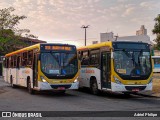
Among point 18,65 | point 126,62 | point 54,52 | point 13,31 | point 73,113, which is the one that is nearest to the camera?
point 73,113

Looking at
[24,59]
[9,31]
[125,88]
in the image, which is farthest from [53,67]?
[9,31]

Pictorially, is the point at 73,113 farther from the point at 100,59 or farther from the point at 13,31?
the point at 13,31

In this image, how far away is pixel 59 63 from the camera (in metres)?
18.8

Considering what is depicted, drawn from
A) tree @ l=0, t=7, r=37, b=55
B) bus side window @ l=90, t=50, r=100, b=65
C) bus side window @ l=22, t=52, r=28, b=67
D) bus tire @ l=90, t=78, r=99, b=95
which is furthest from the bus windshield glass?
tree @ l=0, t=7, r=37, b=55

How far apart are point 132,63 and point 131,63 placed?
0.18 ft

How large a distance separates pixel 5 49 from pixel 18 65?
37.2 meters

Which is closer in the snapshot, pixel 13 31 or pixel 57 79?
pixel 57 79

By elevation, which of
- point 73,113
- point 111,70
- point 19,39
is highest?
point 19,39

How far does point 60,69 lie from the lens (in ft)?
61.3

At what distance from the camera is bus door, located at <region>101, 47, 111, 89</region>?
1820cm

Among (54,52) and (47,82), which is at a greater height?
(54,52)

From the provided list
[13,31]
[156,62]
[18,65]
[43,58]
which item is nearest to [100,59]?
[43,58]

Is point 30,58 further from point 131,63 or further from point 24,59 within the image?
point 131,63

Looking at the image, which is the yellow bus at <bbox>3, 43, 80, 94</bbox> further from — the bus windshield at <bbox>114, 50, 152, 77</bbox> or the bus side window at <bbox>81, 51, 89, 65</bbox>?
the bus windshield at <bbox>114, 50, 152, 77</bbox>
